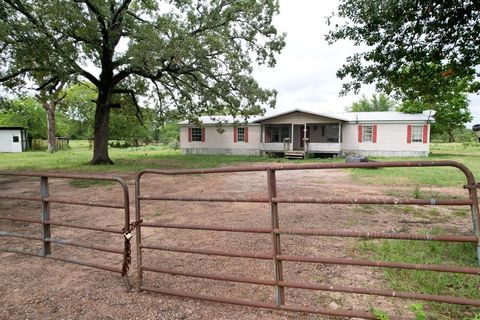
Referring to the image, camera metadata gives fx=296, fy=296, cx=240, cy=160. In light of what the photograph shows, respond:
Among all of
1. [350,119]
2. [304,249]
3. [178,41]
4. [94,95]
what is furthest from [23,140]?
[304,249]

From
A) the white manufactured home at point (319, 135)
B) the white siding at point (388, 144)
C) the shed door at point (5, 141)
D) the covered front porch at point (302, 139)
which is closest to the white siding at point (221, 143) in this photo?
the white manufactured home at point (319, 135)

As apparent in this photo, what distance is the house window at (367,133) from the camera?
22.5 meters

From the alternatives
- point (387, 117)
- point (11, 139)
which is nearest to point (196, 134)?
point (387, 117)

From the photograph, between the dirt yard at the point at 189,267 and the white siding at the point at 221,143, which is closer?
the dirt yard at the point at 189,267

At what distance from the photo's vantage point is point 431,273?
3451mm

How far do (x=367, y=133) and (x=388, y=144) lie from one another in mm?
1676

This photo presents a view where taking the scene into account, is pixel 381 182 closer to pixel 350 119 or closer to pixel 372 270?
pixel 372 270

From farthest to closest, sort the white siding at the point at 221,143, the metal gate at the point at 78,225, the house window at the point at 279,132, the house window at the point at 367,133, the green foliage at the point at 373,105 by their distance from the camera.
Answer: the green foliage at the point at 373,105, the house window at the point at 279,132, the white siding at the point at 221,143, the house window at the point at 367,133, the metal gate at the point at 78,225

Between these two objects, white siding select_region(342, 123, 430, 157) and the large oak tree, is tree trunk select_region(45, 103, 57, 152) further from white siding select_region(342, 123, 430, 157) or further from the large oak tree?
white siding select_region(342, 123, 430, 157)

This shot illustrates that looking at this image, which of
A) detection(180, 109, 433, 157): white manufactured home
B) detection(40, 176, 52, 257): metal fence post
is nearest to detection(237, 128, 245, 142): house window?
detection(180, 109, 433, 157): white manufactured home

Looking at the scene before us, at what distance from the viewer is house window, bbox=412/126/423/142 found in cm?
2134

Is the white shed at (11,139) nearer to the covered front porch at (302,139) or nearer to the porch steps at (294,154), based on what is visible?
the covered front porch at (302,139)

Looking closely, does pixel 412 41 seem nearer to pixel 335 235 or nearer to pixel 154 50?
pixel 335 235

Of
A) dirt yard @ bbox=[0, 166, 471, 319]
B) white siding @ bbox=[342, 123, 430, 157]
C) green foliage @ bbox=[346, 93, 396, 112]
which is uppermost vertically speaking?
green foliage @ bbox=[346, 93, 396, 112]
